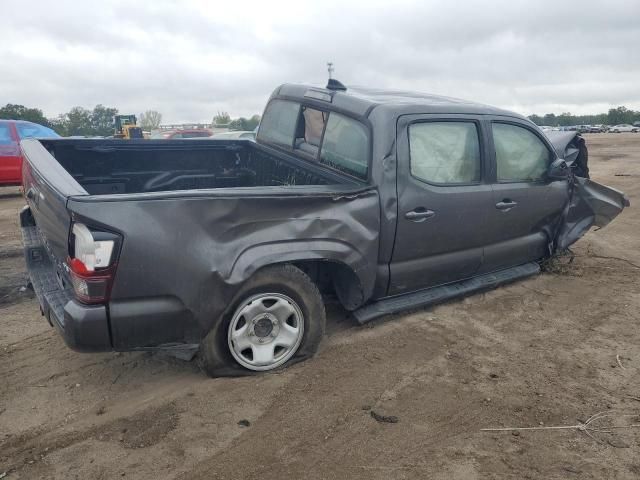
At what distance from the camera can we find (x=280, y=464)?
2.54 metres

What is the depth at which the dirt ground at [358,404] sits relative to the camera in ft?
8.34

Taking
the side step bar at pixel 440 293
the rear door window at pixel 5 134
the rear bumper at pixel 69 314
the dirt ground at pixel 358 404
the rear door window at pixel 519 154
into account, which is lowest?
the dirt ground at pixel 358 404

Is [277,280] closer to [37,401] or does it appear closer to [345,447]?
[345,447]

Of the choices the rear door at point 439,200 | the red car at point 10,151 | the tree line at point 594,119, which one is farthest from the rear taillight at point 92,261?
the tree line at point 594,119

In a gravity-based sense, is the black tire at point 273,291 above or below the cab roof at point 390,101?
below

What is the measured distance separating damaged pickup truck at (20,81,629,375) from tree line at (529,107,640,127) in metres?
85.3

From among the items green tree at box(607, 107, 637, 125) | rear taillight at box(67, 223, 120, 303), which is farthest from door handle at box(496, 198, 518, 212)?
green tree at box(607, 107, 637, 125)

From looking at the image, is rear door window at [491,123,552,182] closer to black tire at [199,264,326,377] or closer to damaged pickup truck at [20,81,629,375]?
damaged pickup truck at [20,81,629,375]

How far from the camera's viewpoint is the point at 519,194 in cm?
448

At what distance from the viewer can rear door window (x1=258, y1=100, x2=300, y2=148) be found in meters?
4.63

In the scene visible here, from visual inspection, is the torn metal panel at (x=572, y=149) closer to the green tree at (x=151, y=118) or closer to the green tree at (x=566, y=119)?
the green tree at (x=151, y=118)

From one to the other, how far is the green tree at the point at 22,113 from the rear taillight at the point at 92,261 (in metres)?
36.1

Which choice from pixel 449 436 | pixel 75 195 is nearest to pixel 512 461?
pixel 449 436

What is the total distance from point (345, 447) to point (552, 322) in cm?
239
